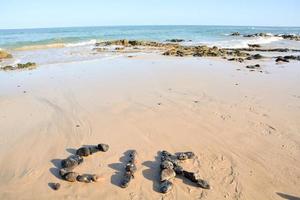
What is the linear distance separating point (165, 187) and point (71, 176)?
A: 147 centimetres

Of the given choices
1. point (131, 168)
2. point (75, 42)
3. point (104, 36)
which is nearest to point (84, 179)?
point (131, 168)

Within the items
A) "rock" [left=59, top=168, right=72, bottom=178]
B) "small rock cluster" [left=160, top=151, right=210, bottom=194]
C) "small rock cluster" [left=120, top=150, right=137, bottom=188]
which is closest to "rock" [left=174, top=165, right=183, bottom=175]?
"small rock cluster" [left=160, top=151, right=210, bottom=194]

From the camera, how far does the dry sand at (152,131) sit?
4.66 metres

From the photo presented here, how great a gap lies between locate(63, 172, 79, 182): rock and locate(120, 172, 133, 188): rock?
2.42ft

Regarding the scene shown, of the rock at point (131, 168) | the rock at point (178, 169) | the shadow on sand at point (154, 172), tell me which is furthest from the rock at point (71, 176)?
the rock at point (178, 169)

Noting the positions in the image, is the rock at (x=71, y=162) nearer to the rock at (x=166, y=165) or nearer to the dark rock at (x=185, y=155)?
the rock at (x=166, y=165)

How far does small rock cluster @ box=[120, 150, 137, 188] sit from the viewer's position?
4.66 metres

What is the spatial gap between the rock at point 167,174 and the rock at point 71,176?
1.33 meters

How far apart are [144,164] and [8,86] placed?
7717 mm

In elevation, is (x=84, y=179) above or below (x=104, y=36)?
above

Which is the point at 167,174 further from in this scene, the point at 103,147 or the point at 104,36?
the point at 104,36

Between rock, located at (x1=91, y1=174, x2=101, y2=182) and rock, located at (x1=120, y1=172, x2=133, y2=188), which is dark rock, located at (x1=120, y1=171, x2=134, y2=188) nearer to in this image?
rock, located at (x1=120, y1=172, x2=133, y2=188)

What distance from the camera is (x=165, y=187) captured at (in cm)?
453

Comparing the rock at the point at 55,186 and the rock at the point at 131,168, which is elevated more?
the rock at the point at 131,168
